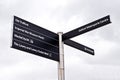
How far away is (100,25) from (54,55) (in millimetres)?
1594

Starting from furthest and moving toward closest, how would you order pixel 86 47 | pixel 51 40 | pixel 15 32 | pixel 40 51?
pixel 86 47 → pixel 51 40 → pixel 40 51 → pixel 15 32

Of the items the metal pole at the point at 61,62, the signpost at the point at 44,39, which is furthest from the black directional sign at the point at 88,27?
Answer: the metal pole at the point at 61,62

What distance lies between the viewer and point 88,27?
7.44 metres

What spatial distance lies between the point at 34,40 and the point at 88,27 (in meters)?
1.57

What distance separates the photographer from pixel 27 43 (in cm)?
704

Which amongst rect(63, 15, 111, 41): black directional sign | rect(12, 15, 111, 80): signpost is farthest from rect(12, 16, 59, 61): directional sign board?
rect(63, 15, 111, 41): black directional sign

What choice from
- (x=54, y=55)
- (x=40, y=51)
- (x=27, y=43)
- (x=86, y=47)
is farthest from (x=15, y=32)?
(x=86, y=47)

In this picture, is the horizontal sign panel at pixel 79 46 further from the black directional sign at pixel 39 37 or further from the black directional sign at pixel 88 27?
the black directional sign at pixel 88 27

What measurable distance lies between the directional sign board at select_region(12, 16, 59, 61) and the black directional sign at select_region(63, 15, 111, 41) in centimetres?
42

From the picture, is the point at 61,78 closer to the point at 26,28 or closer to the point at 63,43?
the point at 63,43

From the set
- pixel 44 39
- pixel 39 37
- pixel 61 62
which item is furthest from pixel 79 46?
pixel 39 37

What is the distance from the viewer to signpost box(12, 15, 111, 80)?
6.90m

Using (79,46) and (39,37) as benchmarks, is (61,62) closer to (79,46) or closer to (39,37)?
(39,37)

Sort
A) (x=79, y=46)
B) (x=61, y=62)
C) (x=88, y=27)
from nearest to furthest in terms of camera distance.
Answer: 1. (x=88, y=27)
2. (x=61, y=62)
3. (x=79, y=46)
